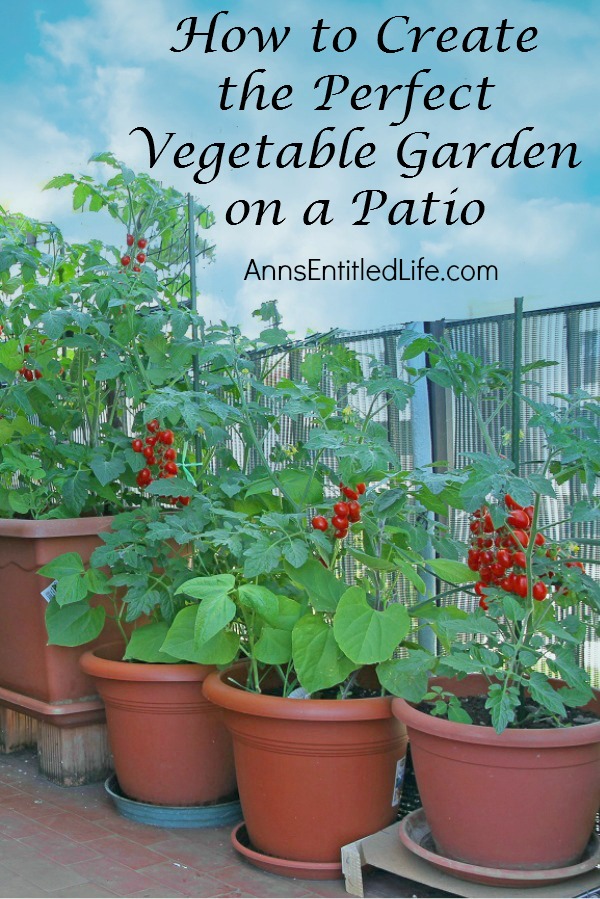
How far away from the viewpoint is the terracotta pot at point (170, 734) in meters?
2.62

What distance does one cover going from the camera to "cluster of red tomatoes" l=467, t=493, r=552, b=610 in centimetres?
206

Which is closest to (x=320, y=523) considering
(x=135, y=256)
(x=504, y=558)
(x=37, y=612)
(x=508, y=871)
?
(x=504, y=558)

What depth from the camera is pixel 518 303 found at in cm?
239

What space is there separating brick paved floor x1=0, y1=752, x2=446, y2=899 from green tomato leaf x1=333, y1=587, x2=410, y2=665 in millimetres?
548

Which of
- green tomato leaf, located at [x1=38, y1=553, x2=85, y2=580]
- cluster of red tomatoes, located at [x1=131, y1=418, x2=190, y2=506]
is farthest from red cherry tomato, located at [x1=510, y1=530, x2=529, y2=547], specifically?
green tomato leaf, located at [x1=38, y1=553, x2=85, y2=580]

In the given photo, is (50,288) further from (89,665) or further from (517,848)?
(517,848)

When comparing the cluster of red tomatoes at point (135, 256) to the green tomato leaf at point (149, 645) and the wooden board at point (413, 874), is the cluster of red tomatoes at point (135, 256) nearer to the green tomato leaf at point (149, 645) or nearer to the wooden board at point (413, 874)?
the green tomato leaf at point (149, 645)

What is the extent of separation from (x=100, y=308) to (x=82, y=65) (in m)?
2.03

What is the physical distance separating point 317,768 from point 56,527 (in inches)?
48.9

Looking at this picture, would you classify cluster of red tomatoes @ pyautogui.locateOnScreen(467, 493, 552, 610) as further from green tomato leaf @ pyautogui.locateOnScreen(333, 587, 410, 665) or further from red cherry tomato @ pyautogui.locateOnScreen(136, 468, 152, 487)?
red cherry tomato @ pyautogui.locateOnScreen(136, 468, 152, 487)

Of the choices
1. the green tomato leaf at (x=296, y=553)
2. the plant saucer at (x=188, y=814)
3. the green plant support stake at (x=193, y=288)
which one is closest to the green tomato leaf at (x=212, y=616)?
the green tomato leaf at (x=296, y=553)

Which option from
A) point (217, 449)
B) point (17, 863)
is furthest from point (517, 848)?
point (217, 449)

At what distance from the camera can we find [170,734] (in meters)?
2.65

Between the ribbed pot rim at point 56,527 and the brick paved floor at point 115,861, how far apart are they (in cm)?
79
